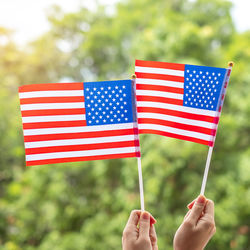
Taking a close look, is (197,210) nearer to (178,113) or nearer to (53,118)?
(178,113)

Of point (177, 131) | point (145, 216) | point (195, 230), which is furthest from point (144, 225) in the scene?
point (177, 131)

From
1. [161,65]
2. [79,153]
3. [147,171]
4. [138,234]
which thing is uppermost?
[161,65]

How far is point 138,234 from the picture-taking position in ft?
2.89

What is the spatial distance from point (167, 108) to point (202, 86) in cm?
15

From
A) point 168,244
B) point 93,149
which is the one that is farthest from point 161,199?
point 93,149

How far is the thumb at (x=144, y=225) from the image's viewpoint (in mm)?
864

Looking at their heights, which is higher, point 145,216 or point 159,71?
point 159,71

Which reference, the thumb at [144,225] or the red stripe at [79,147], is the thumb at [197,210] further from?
the red stripe at [79,147]

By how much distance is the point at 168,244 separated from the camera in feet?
13.2

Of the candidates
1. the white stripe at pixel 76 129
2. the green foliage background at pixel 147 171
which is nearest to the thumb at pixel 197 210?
the white stripe at pixel 76 129

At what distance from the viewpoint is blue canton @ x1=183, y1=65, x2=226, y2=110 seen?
3.75 feet

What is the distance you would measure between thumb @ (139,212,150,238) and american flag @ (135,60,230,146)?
39 centimetres

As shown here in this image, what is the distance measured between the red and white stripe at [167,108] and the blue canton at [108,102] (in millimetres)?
76

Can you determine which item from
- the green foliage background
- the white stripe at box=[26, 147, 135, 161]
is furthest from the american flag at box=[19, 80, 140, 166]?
the green foliage background
